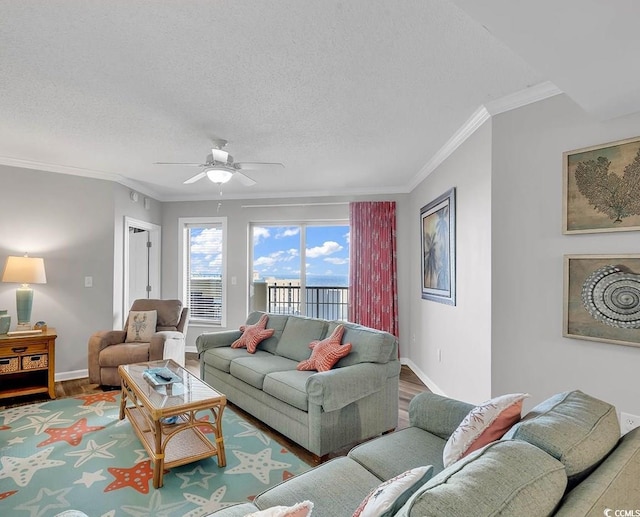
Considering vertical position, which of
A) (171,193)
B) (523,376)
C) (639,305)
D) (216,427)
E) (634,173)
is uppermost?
(171,193)

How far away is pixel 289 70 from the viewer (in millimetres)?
2197

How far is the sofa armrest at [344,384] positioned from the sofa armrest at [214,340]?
177cm

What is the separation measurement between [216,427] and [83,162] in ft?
11.1

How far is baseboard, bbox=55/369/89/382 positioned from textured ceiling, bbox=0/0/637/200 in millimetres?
2450

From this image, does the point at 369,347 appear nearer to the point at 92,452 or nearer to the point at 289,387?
the point at 289,387

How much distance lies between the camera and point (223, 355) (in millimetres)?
3658

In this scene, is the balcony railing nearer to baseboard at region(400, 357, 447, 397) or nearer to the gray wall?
baseboard at region(400, 357, 447, 397)

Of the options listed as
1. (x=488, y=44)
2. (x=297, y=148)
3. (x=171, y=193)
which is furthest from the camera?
(x=171, y=193)

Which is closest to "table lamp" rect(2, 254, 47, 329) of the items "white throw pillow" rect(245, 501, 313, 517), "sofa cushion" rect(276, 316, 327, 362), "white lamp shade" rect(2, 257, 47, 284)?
"white lamp shade" rect(2, 257, 47, 284)

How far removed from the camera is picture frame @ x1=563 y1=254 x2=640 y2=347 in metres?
2.01

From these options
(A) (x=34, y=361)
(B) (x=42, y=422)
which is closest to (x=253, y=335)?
(B) (x=42, y=422)

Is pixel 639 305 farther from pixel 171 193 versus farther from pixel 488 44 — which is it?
pixel 171 193

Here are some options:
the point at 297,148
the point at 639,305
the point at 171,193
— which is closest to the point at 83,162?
the point at 171,193

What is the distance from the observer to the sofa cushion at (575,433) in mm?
970
